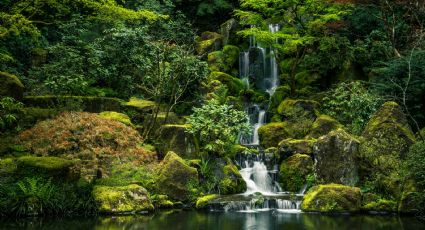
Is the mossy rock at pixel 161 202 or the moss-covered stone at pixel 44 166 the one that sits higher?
the moss-covered stone at pixel 44 166

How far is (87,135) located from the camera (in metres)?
15.0

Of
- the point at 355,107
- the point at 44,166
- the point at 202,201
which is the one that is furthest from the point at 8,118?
the point at 355,107

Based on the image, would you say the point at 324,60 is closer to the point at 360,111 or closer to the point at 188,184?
the point at 360,111

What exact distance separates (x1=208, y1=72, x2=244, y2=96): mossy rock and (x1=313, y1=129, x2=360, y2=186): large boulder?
1108 centimetres

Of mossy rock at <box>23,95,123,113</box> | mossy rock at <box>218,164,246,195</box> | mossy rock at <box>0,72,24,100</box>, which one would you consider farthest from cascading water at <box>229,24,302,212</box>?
mossy rock at <box>0,72,24,100</box>

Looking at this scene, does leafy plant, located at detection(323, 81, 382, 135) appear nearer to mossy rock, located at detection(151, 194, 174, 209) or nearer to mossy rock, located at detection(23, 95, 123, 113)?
mossy rock, located at detection(151, 194, 174, 209)

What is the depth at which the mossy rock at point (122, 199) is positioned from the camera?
14.0 m

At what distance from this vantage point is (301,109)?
22297 mm

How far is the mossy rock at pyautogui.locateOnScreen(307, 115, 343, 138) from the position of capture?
2003 cm

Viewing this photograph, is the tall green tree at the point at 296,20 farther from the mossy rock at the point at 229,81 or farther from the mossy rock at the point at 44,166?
the mossy rock at the point at 44,166

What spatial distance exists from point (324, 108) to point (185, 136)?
27.9 feet

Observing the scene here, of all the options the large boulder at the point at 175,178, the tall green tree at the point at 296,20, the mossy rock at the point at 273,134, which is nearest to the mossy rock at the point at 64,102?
the large boulder at the point at 175,178

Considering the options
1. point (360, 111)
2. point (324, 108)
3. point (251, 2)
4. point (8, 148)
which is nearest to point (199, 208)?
point (8, 148)

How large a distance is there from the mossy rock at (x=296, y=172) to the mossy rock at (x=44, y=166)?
900 cm
